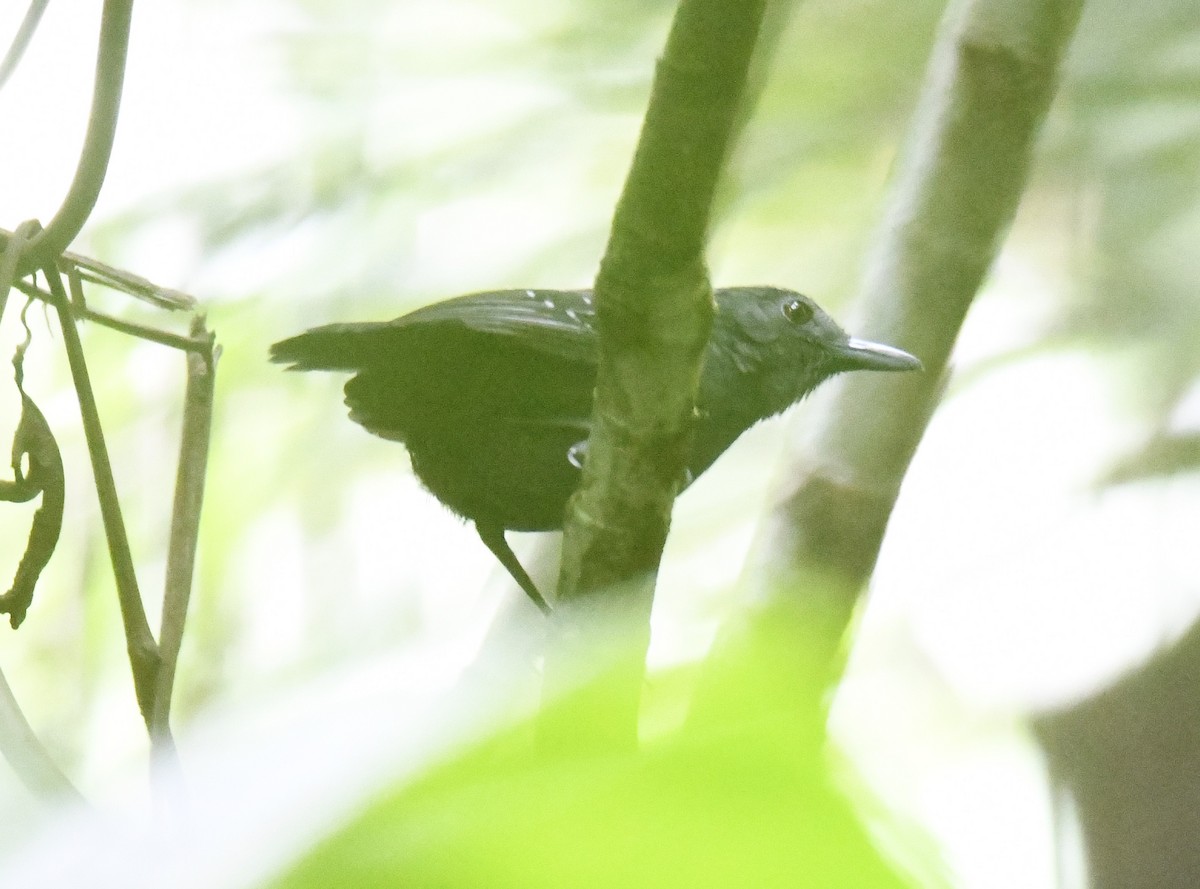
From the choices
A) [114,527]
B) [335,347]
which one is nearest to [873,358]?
[335,347]

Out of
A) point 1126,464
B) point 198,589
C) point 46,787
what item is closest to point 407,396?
point 198,589

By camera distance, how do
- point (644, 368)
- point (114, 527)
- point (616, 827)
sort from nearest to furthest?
1. point (616, 827)
2. point (644, 368)
3. point (114, 527)

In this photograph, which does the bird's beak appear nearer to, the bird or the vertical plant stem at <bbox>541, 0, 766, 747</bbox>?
A: the bird

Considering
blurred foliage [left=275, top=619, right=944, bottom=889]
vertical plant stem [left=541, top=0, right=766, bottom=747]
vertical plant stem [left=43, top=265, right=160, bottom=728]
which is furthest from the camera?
vertical plant stem [left=43, top=265, right=160, bottom=728]

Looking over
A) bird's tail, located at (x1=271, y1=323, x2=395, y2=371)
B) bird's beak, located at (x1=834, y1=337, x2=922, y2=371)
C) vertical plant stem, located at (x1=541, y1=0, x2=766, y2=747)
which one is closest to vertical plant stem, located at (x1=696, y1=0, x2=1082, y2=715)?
bird's beak, located at (x1=834, y1=337, x2=922, y2=371)

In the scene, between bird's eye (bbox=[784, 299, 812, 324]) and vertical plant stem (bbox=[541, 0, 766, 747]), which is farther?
bird's eye (bbox=[784, 299, 812, 324])

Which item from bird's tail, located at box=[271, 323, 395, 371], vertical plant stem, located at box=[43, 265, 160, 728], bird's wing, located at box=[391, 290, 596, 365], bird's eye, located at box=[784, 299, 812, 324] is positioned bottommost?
vertical plant stem, located at box=[43, 265, 160, 728]

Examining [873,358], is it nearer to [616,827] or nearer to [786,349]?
[786,349]
